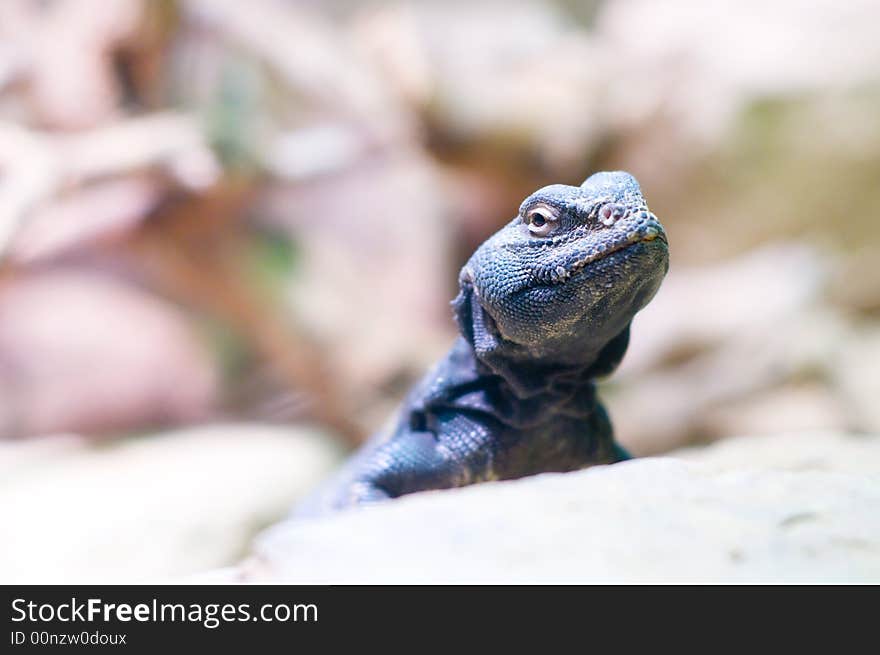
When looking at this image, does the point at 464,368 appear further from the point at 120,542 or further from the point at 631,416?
the point at 631,416

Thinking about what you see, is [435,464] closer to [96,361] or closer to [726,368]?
[726,368]

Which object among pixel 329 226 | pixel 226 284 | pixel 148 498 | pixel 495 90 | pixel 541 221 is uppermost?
pixel 495 90

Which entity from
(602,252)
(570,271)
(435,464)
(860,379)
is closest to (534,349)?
(570,271)

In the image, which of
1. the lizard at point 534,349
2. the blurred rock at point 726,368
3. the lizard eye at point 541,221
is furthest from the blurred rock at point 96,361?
the lizard eye at point 541,221

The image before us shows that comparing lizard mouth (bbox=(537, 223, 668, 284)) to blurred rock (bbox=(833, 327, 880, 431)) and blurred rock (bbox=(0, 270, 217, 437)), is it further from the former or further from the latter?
blurred rock (bbox=(0, 270, 217, 437))

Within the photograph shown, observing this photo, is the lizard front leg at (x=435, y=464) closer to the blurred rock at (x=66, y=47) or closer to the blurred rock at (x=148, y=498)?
the blurred rock at (x=148, y=498)
